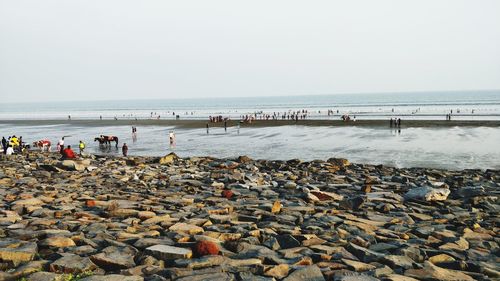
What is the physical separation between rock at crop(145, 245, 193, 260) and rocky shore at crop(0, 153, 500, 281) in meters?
0.01

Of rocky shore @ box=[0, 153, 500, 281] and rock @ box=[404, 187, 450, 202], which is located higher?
rocky shore @ box=[0, 153, 500, 281]

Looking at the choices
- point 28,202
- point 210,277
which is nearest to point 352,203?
point 210,277

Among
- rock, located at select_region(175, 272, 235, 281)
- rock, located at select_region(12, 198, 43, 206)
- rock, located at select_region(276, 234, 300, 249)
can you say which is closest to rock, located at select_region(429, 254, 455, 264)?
rock, located at select_region(276, 234, 300, 249)

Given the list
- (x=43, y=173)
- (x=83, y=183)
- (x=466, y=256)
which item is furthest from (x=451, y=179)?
(x=43, y=173)

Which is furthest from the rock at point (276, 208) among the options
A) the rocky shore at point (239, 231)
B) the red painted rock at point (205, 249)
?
the red painted rock at point (205, 249)

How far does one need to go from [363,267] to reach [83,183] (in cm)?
1026

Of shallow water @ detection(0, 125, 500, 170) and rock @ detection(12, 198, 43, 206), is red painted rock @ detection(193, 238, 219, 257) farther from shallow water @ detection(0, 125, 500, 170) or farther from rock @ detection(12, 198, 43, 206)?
shallow water @ detection(0, 125, 500, 170)

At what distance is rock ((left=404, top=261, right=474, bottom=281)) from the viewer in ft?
17.8

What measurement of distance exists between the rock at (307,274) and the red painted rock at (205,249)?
1295 mm

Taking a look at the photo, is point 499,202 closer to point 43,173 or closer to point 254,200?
point 254,200

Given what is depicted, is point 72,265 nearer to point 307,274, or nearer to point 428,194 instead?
point 307,274

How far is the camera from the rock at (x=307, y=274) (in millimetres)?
5133

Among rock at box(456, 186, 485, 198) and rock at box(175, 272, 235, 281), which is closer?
rock at box(175, 272, 235, 281)

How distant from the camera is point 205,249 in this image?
6.03m
